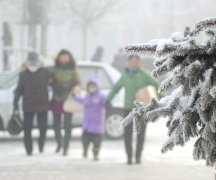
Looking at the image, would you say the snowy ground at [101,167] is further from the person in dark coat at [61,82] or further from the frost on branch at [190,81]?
the frost on branch at [190,81]

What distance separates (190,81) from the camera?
389 centimetres

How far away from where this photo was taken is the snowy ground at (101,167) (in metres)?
9.68

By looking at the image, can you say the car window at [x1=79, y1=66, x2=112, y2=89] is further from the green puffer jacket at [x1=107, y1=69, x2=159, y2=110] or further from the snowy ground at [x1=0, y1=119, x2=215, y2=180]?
the green puffer jacket at [x1=107, y1=69, x2=159, y2=110]

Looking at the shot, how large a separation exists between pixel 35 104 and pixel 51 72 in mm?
691

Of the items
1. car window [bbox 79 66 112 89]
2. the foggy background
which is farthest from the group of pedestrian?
the foggy background

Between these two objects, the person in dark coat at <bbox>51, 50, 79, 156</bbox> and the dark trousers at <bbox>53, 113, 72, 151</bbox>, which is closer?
the dark trousers at <bbox>53, 113, 72, 151</bbox>

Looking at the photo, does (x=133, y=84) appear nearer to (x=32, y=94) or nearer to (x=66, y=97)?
(x=66, y=97)

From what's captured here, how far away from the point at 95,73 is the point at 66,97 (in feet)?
8.55

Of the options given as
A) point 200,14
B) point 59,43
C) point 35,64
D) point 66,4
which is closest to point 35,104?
point 35,64

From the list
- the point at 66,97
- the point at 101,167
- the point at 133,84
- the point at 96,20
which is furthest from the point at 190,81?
the point at 96,20

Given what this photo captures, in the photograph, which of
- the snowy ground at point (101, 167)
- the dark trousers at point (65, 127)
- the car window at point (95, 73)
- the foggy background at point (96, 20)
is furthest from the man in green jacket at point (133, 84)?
the foggy background at point (96, 20)

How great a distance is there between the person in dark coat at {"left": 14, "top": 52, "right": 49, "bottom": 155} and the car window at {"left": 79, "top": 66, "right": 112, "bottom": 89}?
261 centimetres

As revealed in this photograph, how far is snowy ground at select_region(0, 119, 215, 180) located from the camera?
31.8 ft

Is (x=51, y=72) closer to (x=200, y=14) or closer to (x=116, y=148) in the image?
(x=116, y=148)
